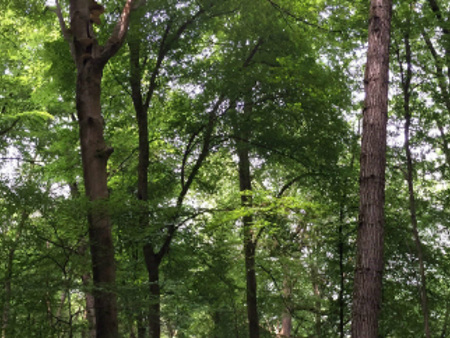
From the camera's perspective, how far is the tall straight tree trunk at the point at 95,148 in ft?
19.1

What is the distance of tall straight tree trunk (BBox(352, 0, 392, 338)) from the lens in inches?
183

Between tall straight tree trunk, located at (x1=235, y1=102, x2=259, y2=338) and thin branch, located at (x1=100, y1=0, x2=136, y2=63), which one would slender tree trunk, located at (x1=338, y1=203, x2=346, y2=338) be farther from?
thin branch, located at (x1=100, y1=0, x2=136, y2=63)

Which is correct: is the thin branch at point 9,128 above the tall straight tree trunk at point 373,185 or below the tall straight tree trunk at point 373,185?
above

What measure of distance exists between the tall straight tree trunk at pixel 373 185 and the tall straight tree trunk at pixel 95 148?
285 cm

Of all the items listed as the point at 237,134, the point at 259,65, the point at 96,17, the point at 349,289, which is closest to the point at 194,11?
the point at 259,65

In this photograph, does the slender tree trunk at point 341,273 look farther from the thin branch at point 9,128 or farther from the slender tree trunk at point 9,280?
the thin branch at point 9,128

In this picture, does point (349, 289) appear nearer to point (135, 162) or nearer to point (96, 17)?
point (135, 162)

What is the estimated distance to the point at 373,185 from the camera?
505 cm

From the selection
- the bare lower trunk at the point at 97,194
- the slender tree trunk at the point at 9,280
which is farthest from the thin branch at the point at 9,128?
the bare lower trunk at the point at 97,194

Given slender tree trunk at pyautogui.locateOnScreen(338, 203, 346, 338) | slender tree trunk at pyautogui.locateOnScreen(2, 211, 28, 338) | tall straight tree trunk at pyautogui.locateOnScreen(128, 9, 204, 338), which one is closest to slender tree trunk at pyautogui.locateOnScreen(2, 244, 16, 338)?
slender tree trunk at pyautogui.locateOnScreen(2, 211, 28, 338)

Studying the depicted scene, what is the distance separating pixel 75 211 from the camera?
225 inches

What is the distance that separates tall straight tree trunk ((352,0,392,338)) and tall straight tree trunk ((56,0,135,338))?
2.85 meters

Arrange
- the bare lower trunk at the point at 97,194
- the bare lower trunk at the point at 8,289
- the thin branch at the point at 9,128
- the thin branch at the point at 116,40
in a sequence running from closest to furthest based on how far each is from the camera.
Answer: the bare lower trunk at the point at 8,289, the bare lower trunk at the point at 97,194, the thin branch at the point at 116,40, the thin branch at the point at 9,128

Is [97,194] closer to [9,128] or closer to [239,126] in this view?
Answer: [239,126]
